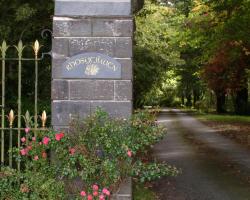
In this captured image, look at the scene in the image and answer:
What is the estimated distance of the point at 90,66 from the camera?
6.12 m

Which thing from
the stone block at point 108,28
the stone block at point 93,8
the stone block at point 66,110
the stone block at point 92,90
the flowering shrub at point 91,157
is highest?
the stone block at point 93,8

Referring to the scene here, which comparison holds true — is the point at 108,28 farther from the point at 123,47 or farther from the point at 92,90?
the point at 92,90

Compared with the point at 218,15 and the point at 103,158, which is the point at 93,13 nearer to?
the point at 103,158

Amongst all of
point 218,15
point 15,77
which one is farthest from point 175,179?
point 218,15

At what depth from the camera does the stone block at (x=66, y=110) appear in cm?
614

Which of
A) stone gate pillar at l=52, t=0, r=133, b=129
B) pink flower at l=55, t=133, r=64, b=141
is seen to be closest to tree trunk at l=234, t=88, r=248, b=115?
stone gate pillar at l=52, t=0, r=133, b=129

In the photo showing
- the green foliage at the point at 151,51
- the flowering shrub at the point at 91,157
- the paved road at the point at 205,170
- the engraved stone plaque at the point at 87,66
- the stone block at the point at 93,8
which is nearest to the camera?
the flowering shrub at the point at 91,157

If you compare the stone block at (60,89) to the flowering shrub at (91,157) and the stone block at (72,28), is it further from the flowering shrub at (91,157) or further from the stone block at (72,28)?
the stone block at (72,28)

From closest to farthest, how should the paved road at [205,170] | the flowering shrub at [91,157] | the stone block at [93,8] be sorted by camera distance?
the flowering shrub at [91,157], the stone block at [93,8], the paved road at [205,170]

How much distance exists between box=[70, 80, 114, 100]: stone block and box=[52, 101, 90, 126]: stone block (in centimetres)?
8

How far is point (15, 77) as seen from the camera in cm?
889

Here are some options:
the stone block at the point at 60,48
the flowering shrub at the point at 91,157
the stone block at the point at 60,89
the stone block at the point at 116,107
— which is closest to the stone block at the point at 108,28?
the stone block at the point at 60,48

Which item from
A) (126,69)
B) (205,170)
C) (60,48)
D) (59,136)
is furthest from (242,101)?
(59,136)

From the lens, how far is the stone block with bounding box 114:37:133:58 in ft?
20.1
